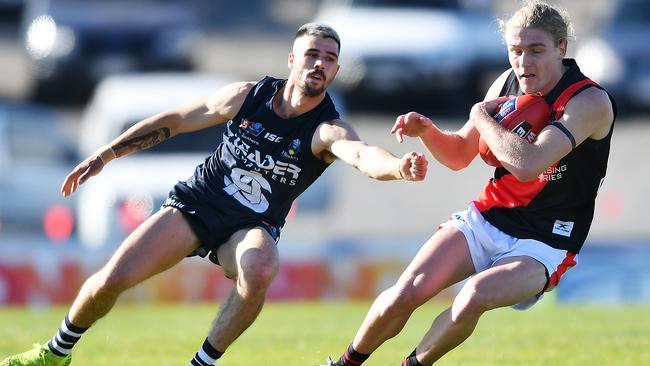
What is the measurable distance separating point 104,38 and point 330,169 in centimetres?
562

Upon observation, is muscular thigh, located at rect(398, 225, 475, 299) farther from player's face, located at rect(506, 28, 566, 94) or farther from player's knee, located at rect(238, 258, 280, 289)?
player's face, located at rect(506, 28, 566, 94)

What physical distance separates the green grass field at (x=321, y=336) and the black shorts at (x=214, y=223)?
4.65 feet

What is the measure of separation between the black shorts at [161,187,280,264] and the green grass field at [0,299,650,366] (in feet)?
4.65

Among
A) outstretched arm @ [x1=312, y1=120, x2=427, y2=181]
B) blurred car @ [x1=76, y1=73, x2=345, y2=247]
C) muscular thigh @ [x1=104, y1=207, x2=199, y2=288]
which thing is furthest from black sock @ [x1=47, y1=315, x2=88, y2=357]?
blurred car @ [x1=76, y1=73, x2=345, y2=247]

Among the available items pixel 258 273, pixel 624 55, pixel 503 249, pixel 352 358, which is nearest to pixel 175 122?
pixel 258 273

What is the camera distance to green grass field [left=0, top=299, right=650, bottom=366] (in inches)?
351

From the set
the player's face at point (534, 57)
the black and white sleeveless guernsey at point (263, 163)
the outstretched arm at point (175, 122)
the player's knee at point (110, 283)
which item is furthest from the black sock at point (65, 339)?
the player's face at point (534, 57)

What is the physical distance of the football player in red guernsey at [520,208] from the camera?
671 cm

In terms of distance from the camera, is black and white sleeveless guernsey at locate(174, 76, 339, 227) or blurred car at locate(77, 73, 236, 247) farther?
blurred car at locate(77, 73, 236, 247)

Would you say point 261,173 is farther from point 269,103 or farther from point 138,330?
point 138,330

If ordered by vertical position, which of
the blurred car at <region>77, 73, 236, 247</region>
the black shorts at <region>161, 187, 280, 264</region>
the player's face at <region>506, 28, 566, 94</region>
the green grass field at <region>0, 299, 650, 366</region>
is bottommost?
the green grass field at <region>0, 299, 650, 366</region>

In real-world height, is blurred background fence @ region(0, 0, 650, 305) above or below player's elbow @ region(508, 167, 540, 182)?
below

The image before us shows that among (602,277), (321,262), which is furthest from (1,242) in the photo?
(602,277)

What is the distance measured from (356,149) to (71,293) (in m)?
8.27
